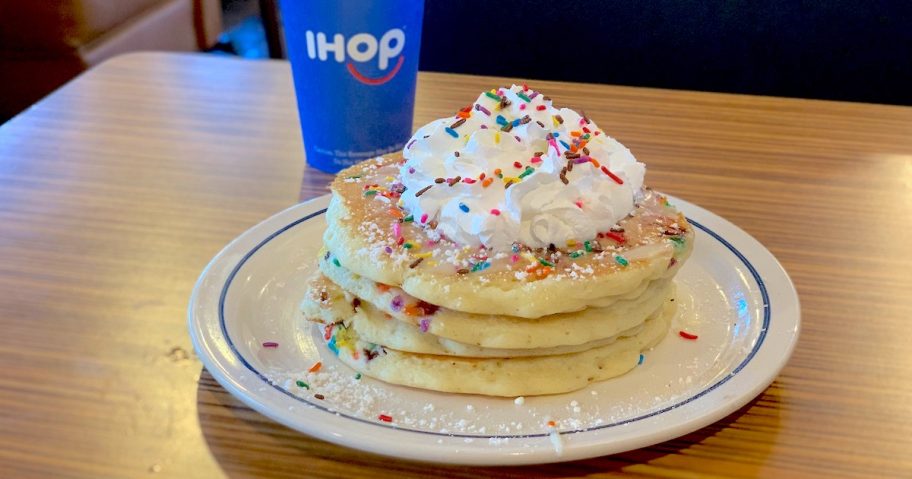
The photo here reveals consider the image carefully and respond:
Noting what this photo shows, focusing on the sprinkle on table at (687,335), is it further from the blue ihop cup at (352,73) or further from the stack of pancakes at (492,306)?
the blue ihop cup at (352,73)

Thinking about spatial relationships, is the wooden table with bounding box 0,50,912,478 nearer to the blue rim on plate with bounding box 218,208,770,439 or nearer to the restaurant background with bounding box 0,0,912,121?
the blue rim on plate with bounding box 218,208,770,439

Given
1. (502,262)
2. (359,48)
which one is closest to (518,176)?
(502,262)

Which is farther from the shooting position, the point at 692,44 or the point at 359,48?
the point at 692,44

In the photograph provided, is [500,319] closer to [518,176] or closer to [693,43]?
[518,176]

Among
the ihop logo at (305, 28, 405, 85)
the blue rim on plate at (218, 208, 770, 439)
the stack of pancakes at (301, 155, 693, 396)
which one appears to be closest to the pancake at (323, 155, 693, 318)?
the stack of pancakes at (301, 155, 693, 396)

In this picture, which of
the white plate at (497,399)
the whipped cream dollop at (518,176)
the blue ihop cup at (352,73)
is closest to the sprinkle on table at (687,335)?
the white plate at (497,399)

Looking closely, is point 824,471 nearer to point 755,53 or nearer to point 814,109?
point 814,109
